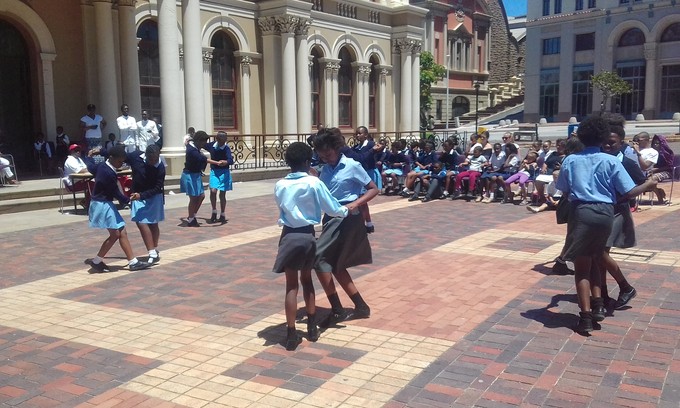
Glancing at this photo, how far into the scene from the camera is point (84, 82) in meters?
18.0

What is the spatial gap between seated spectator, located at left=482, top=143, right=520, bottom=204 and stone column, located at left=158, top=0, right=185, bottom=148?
8185 mm

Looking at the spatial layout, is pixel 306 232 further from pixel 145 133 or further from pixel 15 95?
pixel 15 95

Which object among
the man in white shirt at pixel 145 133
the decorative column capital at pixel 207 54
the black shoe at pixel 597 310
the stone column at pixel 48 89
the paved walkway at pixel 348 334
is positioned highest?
the decorative column capital at pixel 207 54

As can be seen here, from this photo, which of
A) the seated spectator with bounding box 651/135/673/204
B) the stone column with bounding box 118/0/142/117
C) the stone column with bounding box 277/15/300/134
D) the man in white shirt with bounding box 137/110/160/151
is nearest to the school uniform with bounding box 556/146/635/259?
the seated spectator with bounding box 651/135/673/204

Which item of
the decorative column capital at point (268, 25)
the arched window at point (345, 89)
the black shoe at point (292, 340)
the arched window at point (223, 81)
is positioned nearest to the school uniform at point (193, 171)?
the black shoe at point (292, 340)

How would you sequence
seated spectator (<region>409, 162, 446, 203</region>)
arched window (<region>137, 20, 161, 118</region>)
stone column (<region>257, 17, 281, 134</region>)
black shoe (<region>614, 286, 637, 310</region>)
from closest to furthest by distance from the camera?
1. black shoe (<region>614, 286, 637, 310</region>)
2. seated spectator (<region>409, 162, 446, 203</region>)
3. arched window (<region>137, 20, 161, 118</region>)
4. stone column (<region>257, 17, 281, 134</region>)

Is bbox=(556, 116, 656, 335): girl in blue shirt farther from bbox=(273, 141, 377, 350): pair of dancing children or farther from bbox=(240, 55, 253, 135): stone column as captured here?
bbox=(240, 55, 253, 135): stone column

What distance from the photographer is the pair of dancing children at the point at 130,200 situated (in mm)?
7996

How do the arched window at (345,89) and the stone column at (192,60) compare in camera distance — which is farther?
the arched window at (345,89)

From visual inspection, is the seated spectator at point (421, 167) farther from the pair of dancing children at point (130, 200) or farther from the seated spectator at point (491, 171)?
the pair of dancing children at point (130, 200)

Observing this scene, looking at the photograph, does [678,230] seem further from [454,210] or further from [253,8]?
[253,8]

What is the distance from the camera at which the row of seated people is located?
14219mm

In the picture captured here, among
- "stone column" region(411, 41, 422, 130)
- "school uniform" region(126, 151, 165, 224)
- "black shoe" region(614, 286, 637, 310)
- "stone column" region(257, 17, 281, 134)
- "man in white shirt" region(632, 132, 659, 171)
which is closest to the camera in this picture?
"black shoe" region(614, 286, 637, 310)

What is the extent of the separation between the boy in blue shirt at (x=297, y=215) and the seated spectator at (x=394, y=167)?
10901 mm
